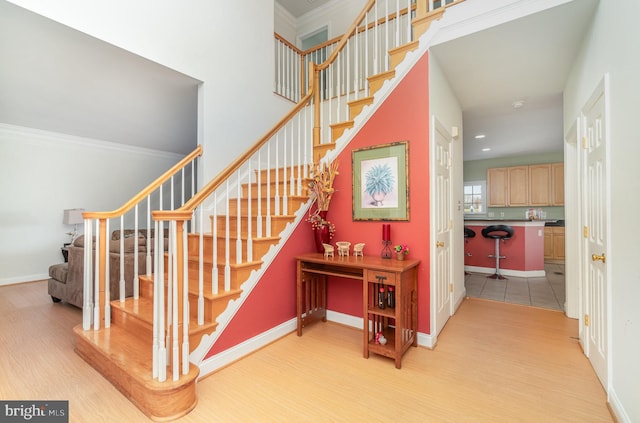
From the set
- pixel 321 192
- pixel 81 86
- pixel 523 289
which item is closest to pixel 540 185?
pixel 523 289

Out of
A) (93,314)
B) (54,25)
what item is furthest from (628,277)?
(54,25)

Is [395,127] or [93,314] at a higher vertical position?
[395,127]

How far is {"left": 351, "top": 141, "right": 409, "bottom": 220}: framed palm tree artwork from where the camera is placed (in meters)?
2.81

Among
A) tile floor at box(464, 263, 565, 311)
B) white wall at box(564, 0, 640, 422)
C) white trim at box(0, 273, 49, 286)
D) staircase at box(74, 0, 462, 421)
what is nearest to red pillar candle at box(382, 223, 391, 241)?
staircase at box(74, 0, 462, 421)

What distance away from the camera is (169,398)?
171 centimetres

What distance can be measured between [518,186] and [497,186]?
48 cm

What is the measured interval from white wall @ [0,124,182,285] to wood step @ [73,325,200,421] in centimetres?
412

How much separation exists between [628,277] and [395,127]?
2015 mm

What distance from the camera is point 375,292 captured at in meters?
2.71

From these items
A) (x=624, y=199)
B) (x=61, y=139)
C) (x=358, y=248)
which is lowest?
(x=358, y=248)

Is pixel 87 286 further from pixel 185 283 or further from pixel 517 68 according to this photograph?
pixel 517 68

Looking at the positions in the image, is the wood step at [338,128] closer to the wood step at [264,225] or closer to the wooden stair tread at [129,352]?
the wood step at [264,225]

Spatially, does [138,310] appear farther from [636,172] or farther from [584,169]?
[584,169]

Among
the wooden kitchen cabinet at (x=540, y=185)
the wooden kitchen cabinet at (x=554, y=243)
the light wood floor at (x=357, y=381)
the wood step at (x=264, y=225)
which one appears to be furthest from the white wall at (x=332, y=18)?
the wooden kitchen cabinet at (x=554, y=243)
